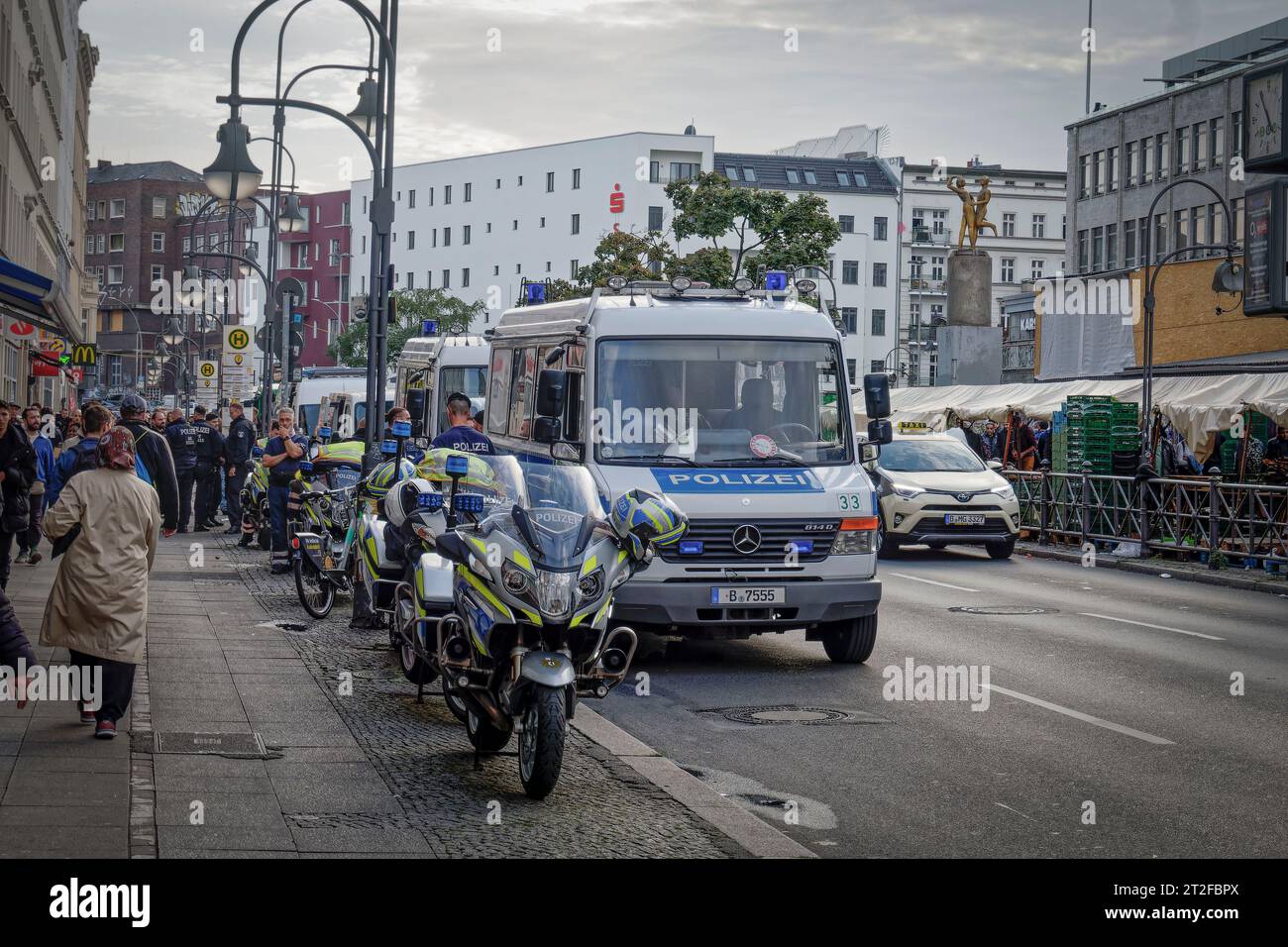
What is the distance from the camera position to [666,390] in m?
13.9

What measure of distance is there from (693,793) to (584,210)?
10210cm

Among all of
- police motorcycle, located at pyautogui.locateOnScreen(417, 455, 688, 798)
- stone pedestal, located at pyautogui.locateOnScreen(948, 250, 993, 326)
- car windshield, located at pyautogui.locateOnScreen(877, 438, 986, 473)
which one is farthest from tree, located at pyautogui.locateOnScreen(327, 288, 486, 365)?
police motorcycle, located at pyautogui.locateOnScreen(417, 455, 688, 798)

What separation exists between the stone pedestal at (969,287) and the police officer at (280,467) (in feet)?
104

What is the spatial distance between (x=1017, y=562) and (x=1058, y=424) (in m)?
5.20

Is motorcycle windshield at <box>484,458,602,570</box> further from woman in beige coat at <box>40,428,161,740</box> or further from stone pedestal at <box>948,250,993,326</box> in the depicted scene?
stone pedestal at <box>948,250,993,326</box>

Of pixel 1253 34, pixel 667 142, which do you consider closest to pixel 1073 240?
pixel 1253 34

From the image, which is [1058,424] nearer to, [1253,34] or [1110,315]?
[1110,315]

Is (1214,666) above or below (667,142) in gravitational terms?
below

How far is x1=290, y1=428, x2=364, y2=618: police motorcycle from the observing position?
1587 cm

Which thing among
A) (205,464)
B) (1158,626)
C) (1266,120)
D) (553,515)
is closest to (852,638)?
(1158,626)

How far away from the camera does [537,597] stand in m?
8.27

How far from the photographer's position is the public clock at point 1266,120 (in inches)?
949
